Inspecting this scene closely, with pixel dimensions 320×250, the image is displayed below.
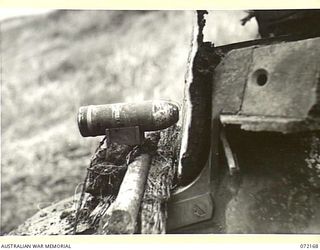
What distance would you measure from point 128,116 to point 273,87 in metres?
0.45

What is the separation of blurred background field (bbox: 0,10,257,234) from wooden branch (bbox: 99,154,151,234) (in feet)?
1.09

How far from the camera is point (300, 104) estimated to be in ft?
3.49

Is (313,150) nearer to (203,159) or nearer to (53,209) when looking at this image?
(203,159)

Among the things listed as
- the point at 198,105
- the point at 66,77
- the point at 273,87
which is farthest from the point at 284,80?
the point at 66,77

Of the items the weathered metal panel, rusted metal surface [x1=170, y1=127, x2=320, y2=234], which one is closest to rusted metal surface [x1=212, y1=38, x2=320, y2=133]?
the weathered metal panel

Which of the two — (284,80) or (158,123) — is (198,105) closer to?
(158,123)

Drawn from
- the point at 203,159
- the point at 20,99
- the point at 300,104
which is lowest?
the point at 203,159

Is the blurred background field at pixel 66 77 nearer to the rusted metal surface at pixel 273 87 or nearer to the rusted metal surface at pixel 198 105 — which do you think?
the rusted metal surface at pixel 198 105

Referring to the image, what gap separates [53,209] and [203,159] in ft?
2.30

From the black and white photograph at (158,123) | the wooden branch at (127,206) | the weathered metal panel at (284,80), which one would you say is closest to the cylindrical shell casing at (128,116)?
the black and white photograph at (158,123)

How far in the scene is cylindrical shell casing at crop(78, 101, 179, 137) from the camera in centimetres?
139

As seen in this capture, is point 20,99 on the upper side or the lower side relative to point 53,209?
upper

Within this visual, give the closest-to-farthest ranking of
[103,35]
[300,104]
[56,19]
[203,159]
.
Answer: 1. [300,104]
2. [203,159]
3. [56,19]
4. [103,35]

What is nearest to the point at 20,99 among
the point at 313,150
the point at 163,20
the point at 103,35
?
the point at 103,35
